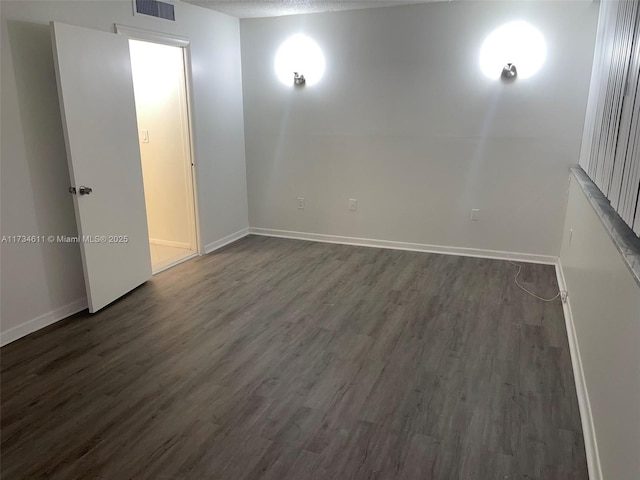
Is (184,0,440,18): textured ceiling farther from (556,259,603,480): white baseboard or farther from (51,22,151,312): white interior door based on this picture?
(556,259,603,480): white baseboard

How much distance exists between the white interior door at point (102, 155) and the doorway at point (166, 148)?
2.28ft

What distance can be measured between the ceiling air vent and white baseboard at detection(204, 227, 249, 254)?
7.26ft

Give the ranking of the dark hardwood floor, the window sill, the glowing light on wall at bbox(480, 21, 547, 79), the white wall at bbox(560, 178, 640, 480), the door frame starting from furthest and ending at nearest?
the glowing light on wall at bbox(480, 21, 547, 79) < the door frame < the dark hardwood floor < the window sill < the white wall at bbox(560, 178, 640, 480)

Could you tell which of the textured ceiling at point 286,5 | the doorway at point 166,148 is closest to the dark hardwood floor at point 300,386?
the doorway at point 166,148

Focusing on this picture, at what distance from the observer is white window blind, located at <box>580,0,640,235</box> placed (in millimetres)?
1809

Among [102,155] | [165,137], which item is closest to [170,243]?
[165,137]

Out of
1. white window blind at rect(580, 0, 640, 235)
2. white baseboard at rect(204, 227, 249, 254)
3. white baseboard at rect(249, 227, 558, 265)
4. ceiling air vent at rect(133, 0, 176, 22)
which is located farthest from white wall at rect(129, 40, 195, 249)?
white window blind at rect(580, 0, 640, 235)

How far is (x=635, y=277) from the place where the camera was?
1587 millimetres

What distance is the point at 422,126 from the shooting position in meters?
4.67

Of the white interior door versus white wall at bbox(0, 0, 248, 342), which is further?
the white interior door

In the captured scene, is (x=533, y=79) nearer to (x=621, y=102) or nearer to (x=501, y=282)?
(x=501, y=282)

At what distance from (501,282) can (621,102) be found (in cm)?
211

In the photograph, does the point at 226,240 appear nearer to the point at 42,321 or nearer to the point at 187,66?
the point at 187,66

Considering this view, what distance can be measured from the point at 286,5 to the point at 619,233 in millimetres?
3597
